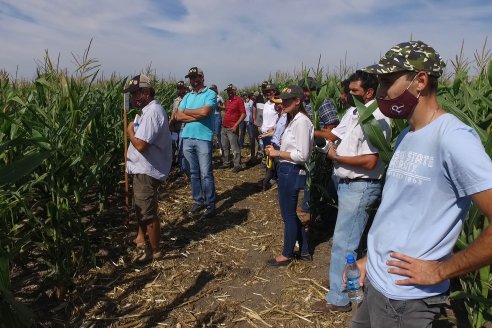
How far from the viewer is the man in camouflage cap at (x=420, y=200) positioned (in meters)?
1.48

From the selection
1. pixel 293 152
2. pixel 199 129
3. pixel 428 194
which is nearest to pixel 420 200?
pixel 428 194

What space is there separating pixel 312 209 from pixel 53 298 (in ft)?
10.3

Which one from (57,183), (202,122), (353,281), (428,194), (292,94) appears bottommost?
(353,281)

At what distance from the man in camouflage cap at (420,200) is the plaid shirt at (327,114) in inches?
115

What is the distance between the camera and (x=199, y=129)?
5867 millimetres

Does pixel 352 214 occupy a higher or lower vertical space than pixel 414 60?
lower

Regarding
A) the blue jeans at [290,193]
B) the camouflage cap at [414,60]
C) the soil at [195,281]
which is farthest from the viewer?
the blue jeans at [290,193]

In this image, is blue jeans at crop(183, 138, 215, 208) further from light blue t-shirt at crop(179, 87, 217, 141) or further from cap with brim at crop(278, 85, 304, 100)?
cap with brim at crop(278, 85, 304, 100)

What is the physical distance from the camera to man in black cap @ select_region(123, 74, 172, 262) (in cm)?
427

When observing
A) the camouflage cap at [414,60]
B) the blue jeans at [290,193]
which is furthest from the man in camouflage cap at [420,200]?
the blue jeans at [290,193]

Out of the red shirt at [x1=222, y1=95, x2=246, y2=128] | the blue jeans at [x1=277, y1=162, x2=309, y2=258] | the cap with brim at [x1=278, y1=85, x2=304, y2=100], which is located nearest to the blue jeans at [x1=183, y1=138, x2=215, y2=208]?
the blue jeans at [x1=277, y1=162, x2=309, y2=258]

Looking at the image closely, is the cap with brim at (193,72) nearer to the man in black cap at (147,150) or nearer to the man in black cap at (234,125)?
the man in black cap at (147,150)

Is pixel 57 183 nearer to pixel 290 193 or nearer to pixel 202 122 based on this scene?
pixel 290 193

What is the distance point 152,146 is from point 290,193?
1538 mm
